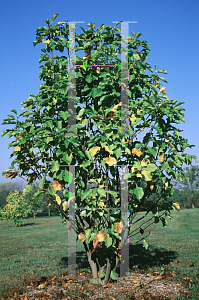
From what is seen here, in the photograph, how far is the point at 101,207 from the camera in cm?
400

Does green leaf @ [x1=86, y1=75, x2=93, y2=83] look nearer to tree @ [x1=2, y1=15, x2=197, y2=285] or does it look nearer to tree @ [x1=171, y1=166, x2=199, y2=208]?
tree @ [x1=2, y1=15, x2=197, y2=285]

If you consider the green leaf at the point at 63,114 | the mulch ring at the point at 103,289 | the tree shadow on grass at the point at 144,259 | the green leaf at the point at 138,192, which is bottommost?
the tree shadow on grass at the point at 144,259

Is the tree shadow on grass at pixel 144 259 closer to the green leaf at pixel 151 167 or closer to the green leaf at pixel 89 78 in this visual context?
the green leaf at pixel 151 167

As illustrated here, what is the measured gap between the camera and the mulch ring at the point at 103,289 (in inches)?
163

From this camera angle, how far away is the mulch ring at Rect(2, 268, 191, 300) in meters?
4.13

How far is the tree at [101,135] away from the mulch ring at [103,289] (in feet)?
0.92

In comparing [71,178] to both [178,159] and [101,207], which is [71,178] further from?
[178,159]

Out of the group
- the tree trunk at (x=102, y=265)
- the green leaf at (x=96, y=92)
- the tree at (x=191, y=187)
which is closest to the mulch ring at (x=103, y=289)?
the tree trunk at (x=102, y=265)

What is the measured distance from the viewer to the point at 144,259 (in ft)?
22.3

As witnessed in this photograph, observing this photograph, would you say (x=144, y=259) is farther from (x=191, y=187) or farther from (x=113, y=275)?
(x=191, y=187)

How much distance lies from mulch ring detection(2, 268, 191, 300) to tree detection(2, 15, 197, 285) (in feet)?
0.92

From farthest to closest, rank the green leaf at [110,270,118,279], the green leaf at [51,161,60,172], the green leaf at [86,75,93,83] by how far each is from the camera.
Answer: the green leaf at [110,270,118,279] → the green leaf at [86,75,93,83] → the green leaf at [51,161,60,172]

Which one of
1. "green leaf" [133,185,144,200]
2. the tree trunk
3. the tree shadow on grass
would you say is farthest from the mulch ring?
"green leaf" [133,185,144,200]

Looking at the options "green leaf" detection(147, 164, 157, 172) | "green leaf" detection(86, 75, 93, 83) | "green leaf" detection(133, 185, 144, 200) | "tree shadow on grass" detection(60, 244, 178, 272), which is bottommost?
"tree shadow on grass" detection(60, 244, 178, 272)
